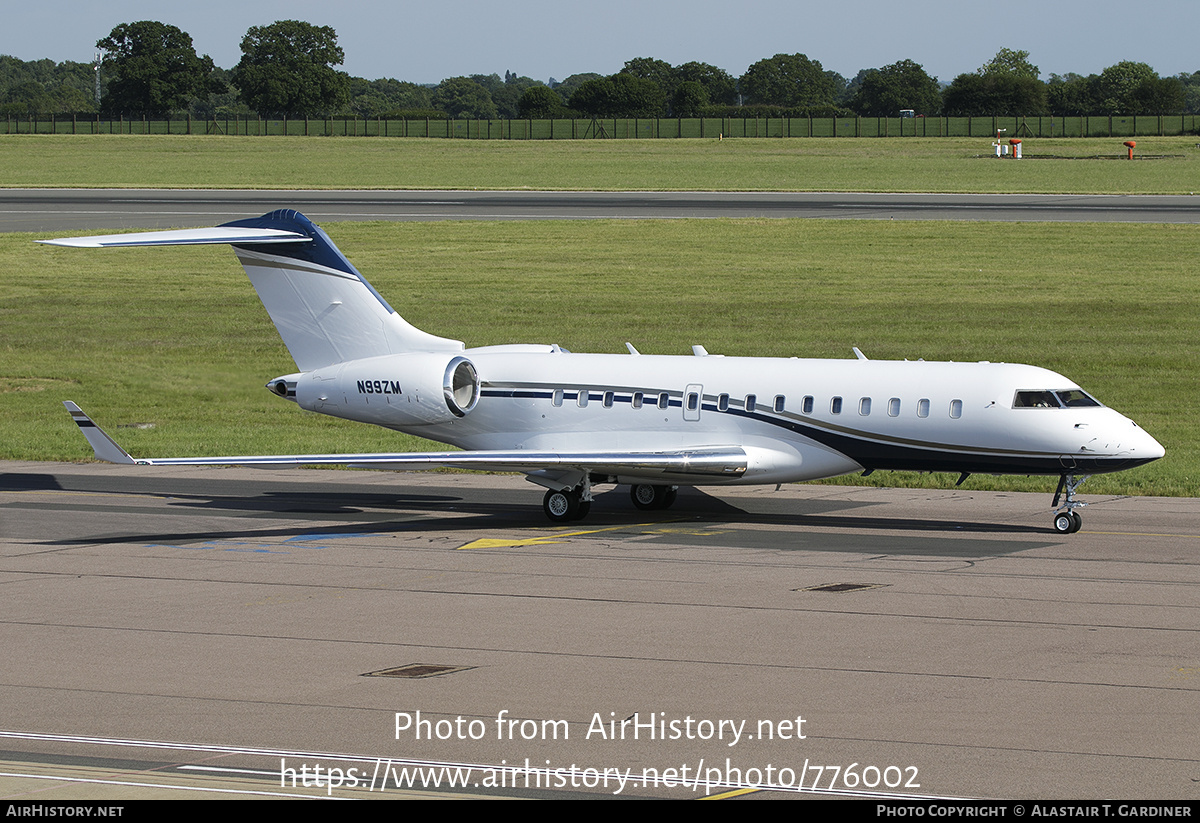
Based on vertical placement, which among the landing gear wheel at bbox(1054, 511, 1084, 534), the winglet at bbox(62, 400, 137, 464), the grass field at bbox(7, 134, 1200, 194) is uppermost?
the grass field at bbox(7, 134, 1200, 194)

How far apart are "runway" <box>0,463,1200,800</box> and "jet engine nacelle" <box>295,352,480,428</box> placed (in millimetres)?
2045

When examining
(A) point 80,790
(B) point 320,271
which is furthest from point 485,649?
(B) point 320,271

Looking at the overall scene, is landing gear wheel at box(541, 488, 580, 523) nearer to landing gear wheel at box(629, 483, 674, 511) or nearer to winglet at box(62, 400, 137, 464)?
landing gear wheel at box(629, 483, 674, 511)

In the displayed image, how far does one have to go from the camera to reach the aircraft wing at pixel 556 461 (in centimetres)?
2775

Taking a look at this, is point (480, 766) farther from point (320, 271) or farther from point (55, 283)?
point (55, 283)

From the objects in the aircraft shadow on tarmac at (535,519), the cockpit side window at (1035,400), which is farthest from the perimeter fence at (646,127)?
the cockpit side window at (1035,400)

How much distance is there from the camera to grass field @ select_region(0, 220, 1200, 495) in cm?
4169

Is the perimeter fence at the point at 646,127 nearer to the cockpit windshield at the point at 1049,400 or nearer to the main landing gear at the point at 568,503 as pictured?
the cockpit windshield at the point at 1049,400

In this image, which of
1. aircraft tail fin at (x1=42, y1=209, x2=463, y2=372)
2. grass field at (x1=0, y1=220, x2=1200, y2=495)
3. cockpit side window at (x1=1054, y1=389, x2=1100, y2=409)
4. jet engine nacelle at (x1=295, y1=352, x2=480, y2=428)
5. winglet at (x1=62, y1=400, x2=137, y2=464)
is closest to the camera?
cockpit side window at (x1=1054, y1=389, x2=1100, y2=409)

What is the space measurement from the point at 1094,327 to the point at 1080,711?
38412 millimetres

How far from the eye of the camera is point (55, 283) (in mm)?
63875

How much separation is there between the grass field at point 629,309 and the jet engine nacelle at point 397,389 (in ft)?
20.9

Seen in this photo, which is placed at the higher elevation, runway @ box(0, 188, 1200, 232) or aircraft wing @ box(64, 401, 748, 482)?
runway @ box(0, 188, 1200, 232)

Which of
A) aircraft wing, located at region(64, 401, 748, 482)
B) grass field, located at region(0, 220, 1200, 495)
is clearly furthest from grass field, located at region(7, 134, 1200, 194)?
aircraft wing, located at region(64, 401, 748, 482)
